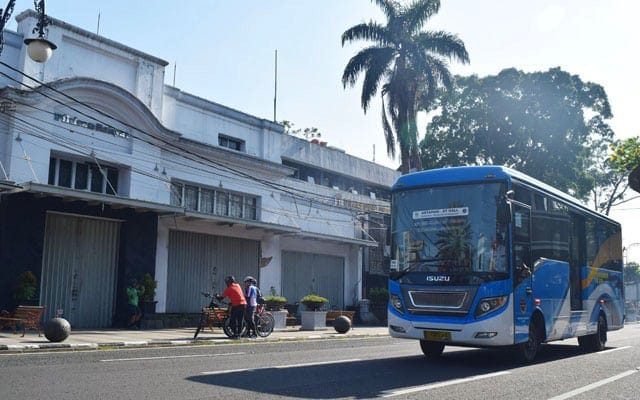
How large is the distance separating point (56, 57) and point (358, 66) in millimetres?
13180

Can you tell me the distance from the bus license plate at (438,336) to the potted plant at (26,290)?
1249cm

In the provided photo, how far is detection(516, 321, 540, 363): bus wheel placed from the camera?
1155 centimetres

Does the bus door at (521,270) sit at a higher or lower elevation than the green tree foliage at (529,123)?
lower

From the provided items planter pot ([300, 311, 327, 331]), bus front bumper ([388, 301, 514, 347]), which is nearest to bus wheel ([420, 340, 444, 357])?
bus front bumper ([388, 301, 514, 347])

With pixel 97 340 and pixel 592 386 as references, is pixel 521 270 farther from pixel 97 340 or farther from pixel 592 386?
pixel 97 340

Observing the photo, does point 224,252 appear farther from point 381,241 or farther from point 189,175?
point 381,241

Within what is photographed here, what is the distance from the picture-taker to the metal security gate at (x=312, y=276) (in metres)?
28.8

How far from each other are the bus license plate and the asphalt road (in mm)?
502

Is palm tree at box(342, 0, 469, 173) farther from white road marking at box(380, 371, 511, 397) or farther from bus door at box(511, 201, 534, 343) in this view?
white road marking at box(380, 371, 511, 397)

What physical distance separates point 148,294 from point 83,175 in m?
4.61

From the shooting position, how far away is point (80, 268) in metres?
20.5

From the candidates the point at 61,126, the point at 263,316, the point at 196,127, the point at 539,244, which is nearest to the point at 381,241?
the point at 196,127

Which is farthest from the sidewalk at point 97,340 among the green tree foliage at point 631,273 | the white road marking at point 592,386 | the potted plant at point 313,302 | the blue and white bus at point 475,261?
the green tree foliage at point 631,273

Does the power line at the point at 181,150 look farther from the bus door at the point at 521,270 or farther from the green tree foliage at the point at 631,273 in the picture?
the green tree foliage at the point at 631,273
